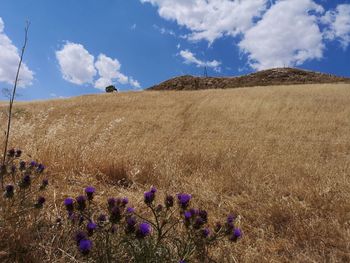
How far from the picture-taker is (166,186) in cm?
535

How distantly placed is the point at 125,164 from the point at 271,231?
279 cm

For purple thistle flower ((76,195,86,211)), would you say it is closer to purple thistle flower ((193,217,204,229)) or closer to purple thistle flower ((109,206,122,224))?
purple thistle flower ((109,206,122,224))

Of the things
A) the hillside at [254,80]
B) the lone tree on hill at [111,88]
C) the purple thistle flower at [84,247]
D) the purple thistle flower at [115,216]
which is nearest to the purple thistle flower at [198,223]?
the purple thistle flower at [115,216]

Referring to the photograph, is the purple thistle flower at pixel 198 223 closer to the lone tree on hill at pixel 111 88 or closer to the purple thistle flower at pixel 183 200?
the purple thistle flower at pixel 183 200

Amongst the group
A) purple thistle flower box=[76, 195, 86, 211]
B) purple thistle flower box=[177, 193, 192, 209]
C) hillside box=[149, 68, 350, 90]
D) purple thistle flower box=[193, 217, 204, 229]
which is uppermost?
hillside box=[149, 68, 350, 90]

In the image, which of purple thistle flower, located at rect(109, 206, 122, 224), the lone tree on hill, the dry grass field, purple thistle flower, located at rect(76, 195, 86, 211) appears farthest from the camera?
the lone tree on hill

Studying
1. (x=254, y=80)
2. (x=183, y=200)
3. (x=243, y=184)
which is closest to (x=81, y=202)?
(x=183, y=200)

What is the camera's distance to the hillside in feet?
158

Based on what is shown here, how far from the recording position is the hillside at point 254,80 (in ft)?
158

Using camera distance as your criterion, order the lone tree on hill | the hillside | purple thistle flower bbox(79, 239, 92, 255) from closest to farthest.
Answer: purple thistle flower bbox(79, 239, 92, 255) < the hillside < the lone tree on hill

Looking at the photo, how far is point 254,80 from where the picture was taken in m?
50.2

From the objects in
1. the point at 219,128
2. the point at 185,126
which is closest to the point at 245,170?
the point at 219,128

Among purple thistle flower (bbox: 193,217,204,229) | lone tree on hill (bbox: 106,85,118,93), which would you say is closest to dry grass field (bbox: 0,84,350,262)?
purple thistle flower (bbox: 193,217,204,229)

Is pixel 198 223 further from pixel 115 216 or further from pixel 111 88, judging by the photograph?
pixel 111 88
